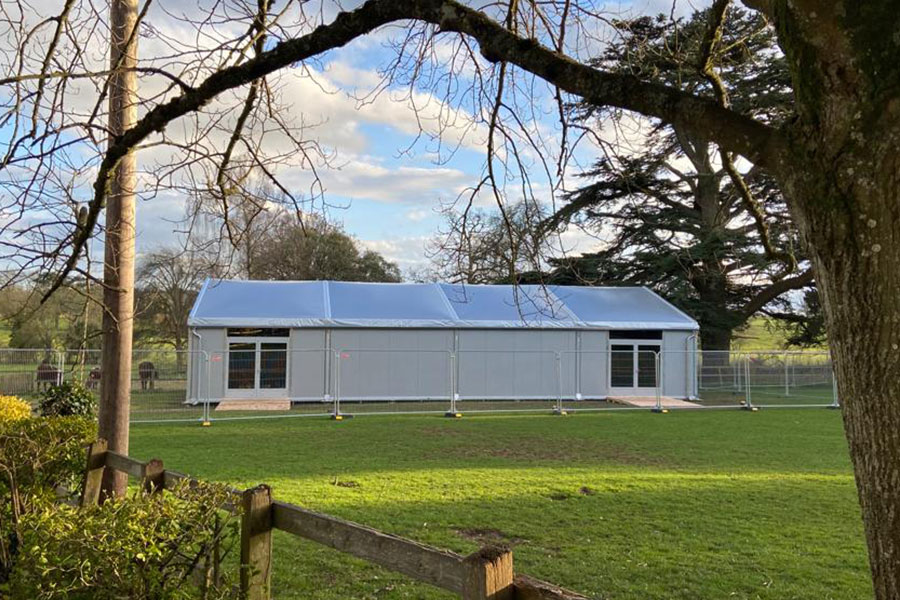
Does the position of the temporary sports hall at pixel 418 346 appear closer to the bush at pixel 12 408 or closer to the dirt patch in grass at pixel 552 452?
the dirt patch in grass at pixel 552 452

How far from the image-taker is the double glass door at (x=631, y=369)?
2347 cm

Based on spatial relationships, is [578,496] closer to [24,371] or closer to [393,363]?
[393,363]

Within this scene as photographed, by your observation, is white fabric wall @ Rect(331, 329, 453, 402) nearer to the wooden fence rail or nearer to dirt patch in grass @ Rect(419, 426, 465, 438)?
dirt patch in grass @ Rect(419, 426, 465, 438)

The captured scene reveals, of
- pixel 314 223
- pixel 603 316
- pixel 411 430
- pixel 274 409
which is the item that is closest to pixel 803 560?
pixel 314 223

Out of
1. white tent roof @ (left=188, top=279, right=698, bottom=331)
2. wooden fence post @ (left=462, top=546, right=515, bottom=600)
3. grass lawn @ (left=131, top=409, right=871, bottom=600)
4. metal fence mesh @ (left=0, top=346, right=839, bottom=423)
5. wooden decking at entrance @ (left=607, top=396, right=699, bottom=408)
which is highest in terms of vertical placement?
white tent roof @ (left=188, top=279, right=698, bottom=331)

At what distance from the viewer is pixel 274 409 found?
63.6 feet

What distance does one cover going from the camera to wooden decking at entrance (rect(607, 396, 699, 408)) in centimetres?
2139

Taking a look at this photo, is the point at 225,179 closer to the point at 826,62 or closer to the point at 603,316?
the point at 826,62

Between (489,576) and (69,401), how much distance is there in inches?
434

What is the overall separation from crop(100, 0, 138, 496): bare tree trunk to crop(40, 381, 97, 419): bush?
19.8 ft

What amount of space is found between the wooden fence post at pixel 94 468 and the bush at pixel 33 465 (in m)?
0.19

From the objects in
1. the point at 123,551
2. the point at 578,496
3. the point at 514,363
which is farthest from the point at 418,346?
the point at 123,551

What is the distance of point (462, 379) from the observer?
22.2 m

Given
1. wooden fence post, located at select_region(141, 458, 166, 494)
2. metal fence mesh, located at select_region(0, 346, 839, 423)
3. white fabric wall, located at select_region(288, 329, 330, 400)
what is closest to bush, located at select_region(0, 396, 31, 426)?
wooden fence post, located at select_region(141, 458, 166, 494)
